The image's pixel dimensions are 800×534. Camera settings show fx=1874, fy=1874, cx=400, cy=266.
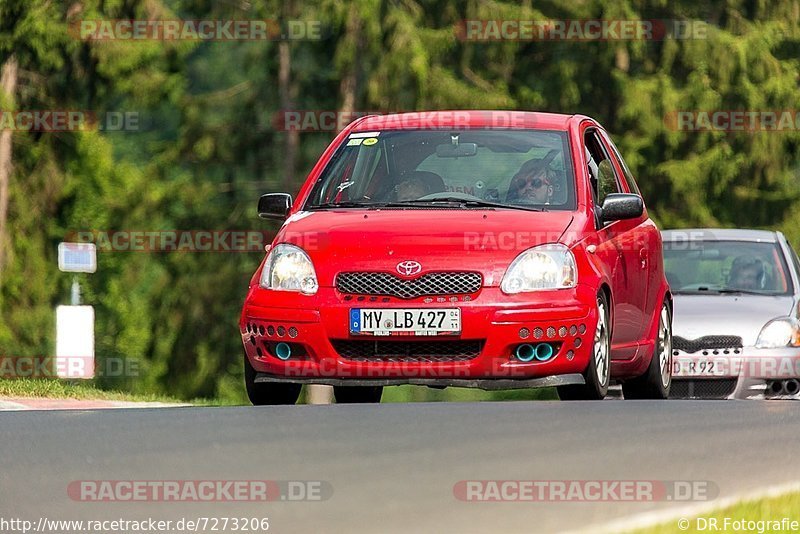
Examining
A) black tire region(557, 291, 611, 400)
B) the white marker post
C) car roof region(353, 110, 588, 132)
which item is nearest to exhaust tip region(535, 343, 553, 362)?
black tire region(557, 291, 611, 400)

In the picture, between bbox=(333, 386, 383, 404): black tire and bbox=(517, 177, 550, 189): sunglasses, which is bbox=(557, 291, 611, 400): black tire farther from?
bbox=(333, 386, 383, 404): black tire

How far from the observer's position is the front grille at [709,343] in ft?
48.6

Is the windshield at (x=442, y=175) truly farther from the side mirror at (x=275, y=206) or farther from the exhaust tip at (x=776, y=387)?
the exhaust tip at (x=776, y=387)

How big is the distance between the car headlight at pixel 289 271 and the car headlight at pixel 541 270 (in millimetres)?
1157

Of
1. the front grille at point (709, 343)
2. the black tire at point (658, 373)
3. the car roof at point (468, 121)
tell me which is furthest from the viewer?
the front grille at point (709, 343)

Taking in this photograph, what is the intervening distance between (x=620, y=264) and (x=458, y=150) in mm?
1295

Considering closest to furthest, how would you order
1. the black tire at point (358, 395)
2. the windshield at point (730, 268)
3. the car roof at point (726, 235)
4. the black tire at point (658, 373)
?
1. the black tire at point (658, 373)
2. the black tire at point (358, 395)
3. the windshield at point (730, 268)
4. the car roof at point (726, 235)

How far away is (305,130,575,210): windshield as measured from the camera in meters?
11.8

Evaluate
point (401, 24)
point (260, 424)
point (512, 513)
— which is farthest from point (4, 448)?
point (401, 24)

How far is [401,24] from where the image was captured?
36.6m

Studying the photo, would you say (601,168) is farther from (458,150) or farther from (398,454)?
(398,454)

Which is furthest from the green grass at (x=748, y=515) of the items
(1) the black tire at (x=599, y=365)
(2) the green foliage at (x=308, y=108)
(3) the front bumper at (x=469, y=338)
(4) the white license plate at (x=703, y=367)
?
(2) the green foliage at (x=308, y=108)

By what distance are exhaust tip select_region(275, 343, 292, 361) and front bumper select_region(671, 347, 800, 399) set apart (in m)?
4.69

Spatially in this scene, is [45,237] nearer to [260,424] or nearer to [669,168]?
[669,168]
